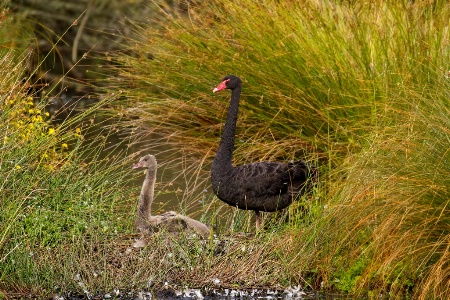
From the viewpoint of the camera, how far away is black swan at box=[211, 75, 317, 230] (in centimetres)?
838

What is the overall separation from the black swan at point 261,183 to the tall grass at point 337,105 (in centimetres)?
22

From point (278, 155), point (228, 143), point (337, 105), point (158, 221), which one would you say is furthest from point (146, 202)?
point (337, 105)

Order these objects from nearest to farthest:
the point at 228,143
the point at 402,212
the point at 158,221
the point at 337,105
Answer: the point at 402,212 < the point at 158,221 < the point at 228,143 < the point at 337,105

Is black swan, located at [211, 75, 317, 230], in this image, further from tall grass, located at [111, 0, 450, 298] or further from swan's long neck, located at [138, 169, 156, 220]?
swan's long neck, located at [138, 169, 156, 220]

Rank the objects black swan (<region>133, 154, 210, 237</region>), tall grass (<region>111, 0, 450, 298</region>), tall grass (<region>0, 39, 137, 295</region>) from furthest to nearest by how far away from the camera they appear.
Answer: black swan (<region>133, 154, 210, 237</region>)
tall grass (<region>0, 39, 137, 295</region>)
tall grass (<region>111, 0, 450, 298</region>)

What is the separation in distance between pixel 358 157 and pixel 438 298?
5.44 feet

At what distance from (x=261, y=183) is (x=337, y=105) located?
144 cm

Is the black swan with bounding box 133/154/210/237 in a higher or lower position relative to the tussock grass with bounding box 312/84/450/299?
lower

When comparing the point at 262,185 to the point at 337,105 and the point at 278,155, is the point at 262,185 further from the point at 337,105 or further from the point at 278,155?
the point at 337,105

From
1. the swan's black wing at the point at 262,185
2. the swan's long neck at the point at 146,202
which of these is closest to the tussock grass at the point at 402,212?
the swan's black wing at the point at 262,185

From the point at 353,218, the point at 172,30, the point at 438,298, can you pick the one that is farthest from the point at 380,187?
the point at 172,30

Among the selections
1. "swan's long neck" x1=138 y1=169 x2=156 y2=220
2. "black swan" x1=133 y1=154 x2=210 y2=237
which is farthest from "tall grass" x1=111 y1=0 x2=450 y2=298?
"swan's long neck" x1=138 y1=169 x2=156 y2=220

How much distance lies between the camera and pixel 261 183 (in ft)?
27.4

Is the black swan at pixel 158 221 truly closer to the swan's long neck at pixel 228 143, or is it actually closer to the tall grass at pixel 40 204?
the tall grass at pixel 40 204
